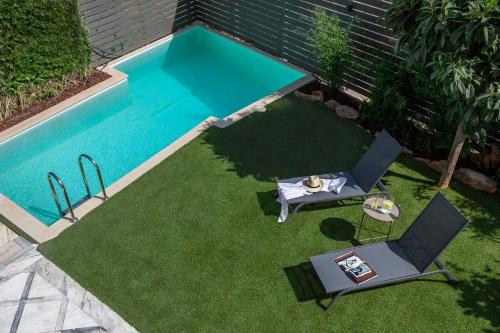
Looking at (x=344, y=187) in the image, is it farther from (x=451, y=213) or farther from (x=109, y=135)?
(x=109, y=135)

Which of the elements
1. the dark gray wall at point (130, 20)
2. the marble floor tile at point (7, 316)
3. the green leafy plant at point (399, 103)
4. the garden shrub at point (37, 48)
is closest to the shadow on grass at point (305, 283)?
the marble floor tile at point (7, 316)

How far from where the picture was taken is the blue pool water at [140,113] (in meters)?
10.3

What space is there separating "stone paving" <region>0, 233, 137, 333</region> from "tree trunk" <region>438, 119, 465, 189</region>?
20.8ft

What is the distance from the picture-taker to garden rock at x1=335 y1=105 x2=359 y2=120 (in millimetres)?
11234

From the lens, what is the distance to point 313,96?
12.0m

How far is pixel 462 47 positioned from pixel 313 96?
4885 mm

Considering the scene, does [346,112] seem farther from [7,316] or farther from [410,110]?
[7,316]

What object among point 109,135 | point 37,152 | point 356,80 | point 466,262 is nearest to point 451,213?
point 466,262

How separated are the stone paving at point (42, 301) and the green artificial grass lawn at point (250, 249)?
195 millimetres

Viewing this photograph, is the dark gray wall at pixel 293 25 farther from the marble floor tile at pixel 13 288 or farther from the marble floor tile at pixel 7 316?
the marble floor tile at pixel 7 316

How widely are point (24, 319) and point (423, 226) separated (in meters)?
6.23

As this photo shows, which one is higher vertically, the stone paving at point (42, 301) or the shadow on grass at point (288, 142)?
the shadow on grass at point (288, 142)

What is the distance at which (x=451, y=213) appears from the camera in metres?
6.96

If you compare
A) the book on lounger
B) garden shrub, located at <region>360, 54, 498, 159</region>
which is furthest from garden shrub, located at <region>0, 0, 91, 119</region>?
the book on lounger
